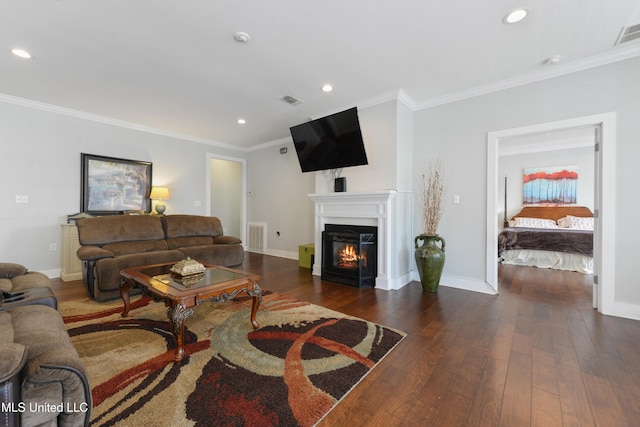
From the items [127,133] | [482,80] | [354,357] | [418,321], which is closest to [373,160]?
[482,80]

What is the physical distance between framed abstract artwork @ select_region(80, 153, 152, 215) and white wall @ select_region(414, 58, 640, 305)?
4623 millimetres

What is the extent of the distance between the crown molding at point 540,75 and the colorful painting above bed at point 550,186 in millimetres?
4104

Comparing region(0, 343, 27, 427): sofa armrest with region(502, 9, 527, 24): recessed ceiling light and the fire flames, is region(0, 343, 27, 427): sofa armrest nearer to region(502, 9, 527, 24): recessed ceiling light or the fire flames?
the fire flames

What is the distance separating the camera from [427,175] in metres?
3.77

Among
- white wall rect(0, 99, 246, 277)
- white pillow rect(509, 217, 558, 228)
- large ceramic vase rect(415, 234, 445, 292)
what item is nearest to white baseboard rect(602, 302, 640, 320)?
large ceramic vase rect(415, 234, 445, 292)

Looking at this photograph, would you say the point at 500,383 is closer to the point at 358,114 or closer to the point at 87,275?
the point at 358,114

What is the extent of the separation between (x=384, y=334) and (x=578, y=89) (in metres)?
3.19

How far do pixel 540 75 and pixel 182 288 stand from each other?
410 cm

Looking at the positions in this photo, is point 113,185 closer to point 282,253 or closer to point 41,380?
point 282,253

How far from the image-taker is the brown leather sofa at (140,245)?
113 inches

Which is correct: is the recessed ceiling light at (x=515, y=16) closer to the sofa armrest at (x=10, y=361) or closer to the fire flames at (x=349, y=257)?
the fire flames at (x=349, y=257)

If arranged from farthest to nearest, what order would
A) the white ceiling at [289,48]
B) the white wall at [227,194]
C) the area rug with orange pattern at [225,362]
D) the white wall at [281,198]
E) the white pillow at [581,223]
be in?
1. the white wall at [227,194]
2. the white wall at [281,198]
3. the white pillow at [581,223]
4. the white ceiling at [289,48]
5. the area rug with orange pattern at [225,362]

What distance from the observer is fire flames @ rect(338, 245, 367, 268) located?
359cm

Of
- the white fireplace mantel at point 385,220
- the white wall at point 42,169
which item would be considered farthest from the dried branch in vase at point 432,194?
the white wall at point 42,169
